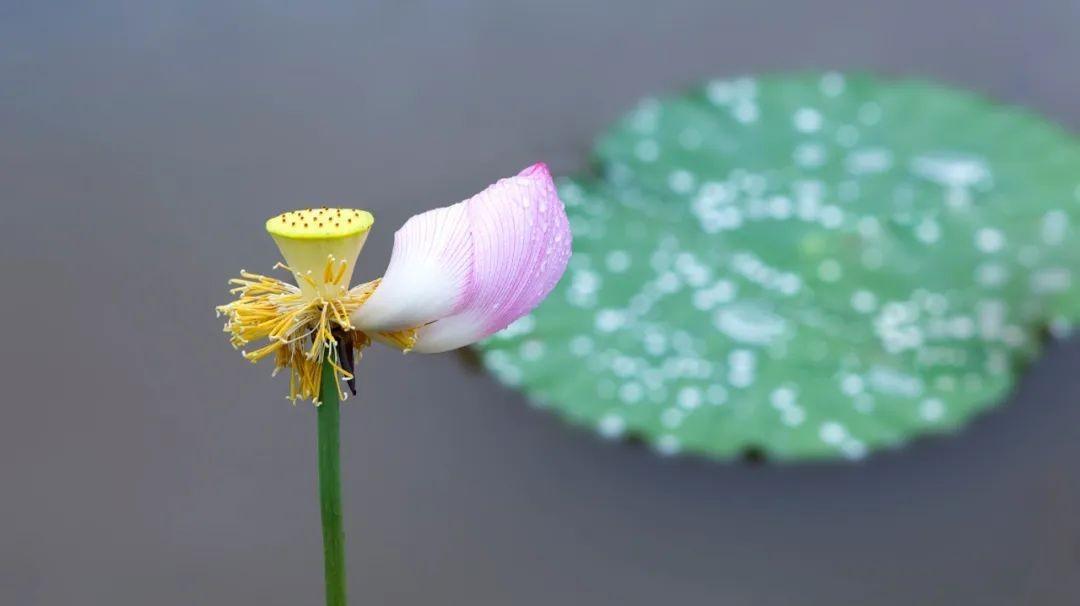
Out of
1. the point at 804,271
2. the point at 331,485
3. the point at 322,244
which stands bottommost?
the point at 331,485

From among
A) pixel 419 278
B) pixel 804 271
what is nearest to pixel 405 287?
pixel 419 278

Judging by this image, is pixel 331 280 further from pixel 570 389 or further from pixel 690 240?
pixel 690 240

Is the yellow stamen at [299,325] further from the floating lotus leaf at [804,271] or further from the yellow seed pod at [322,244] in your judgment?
the floating lotus leaf at [804,271]

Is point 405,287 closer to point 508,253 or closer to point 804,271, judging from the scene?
point 508,253

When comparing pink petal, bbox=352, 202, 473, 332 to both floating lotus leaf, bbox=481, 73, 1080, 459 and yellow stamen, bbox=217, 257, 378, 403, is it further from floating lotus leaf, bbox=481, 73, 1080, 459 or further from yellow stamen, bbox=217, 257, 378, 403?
floating lotus leaf, bbox=481, 73, 1080, 459

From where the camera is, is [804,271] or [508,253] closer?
[508,253]

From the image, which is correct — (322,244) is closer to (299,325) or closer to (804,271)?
(299,325)

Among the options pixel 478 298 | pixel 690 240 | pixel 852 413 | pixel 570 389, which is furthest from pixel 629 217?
pixel 478 298

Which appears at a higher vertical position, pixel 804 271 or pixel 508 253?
pixel 804 271
